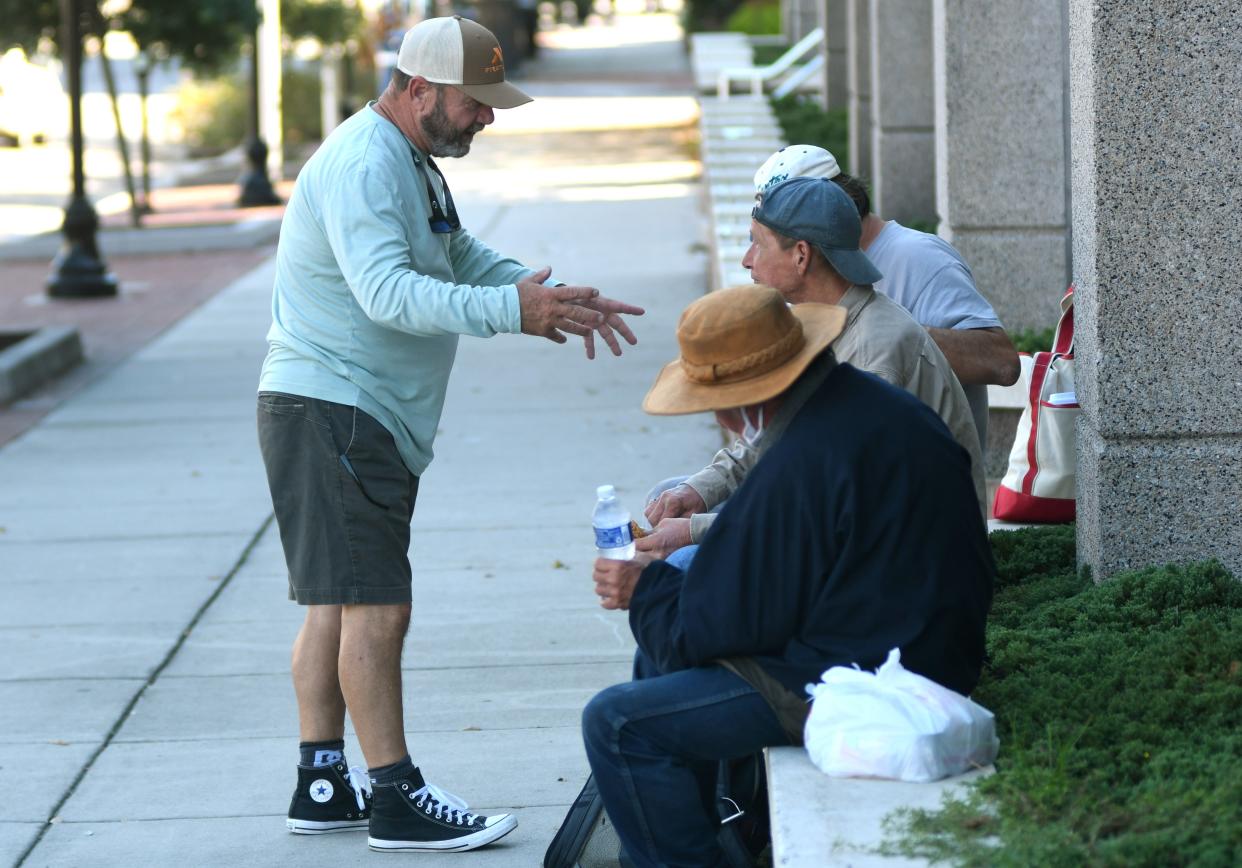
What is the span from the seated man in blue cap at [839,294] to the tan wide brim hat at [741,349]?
657 mm

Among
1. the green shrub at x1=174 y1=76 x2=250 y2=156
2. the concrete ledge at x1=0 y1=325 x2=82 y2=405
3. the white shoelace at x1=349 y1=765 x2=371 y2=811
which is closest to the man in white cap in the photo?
the white shoelace at x1=349 y1=765 x2=371 y2=811

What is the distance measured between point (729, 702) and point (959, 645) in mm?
492

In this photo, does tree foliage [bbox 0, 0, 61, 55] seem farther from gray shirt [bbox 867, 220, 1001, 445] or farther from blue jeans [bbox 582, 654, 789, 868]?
blue jeans [bbox 582, 654, 789, 868]

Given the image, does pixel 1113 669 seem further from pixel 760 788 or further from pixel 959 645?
pixel 760 788

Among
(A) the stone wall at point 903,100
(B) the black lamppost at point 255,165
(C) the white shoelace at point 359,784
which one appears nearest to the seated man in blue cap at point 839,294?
(C) the white shoelace at point 359,784

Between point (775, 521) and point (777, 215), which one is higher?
point (777, 215)

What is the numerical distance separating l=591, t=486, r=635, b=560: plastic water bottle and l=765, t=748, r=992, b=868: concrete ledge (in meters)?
0.55

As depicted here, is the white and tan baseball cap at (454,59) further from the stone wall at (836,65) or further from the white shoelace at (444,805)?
the stone wall at (836,65)

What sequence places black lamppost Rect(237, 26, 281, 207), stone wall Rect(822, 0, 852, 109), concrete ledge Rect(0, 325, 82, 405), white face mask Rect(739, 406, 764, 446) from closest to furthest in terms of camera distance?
white face mask Rect(739, 406, 764, 446) → concrete ledge Rect(0, 325, 82, 405) → stone wall Rect(822, 0, 852, 109) → black lamppost Rect(237, 26, 281, 207)

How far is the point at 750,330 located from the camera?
3512mm

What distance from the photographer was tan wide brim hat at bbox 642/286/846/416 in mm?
3508

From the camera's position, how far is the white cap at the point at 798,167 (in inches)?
190

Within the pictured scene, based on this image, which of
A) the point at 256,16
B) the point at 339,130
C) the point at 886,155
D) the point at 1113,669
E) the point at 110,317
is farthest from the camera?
the point at 256,16

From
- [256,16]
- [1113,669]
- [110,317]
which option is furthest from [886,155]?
[256,16]
